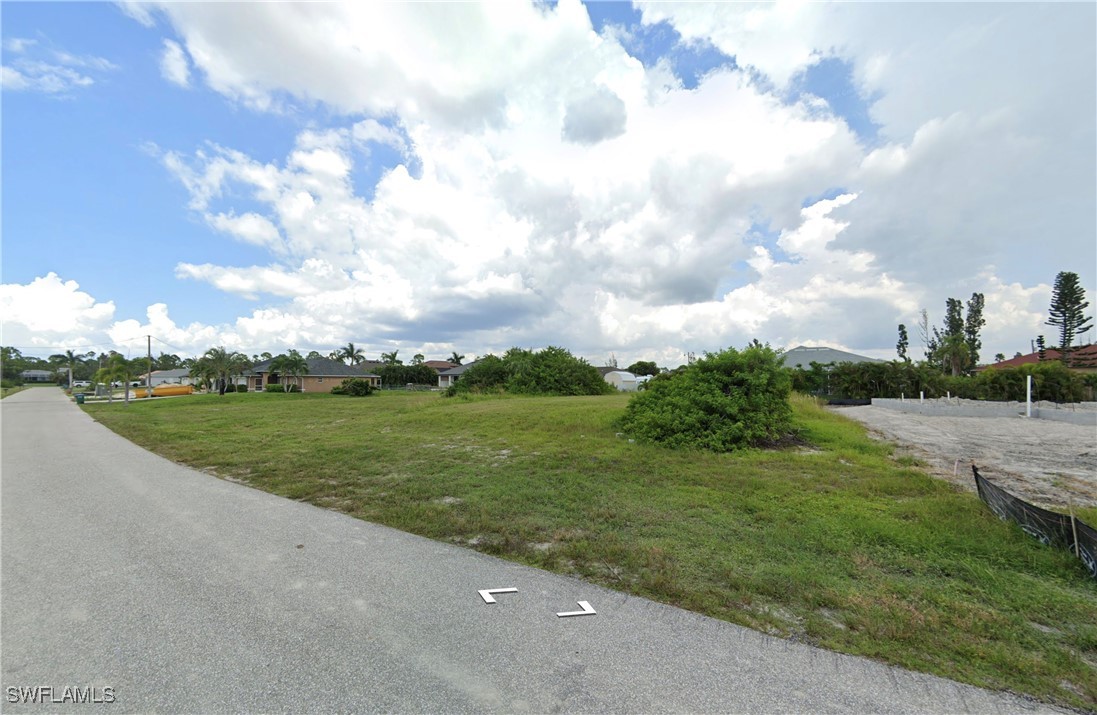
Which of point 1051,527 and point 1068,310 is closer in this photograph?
point 1051,527

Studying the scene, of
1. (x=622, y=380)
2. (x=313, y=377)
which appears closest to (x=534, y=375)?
(x=622, y=380)

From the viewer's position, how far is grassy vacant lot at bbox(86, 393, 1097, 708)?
2814 millimetres

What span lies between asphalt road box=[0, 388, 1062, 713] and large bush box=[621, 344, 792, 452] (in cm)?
707

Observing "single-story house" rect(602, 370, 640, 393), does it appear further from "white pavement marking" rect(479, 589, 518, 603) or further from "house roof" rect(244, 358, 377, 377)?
"white pavement marking" rect(479, 589, 518, 603)

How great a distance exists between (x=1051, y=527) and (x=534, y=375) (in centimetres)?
2751

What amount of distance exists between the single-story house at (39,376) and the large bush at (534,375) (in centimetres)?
12139

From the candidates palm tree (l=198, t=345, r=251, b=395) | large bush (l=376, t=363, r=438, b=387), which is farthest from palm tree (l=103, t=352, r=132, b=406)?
large bush (l=376, t=363, r=438, b=387)

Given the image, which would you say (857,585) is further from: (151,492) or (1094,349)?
(1094,349)

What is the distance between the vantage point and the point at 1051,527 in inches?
164

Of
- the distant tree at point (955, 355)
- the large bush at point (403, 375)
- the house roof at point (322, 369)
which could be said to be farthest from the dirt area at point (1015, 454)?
the large bush at point (403, 375)

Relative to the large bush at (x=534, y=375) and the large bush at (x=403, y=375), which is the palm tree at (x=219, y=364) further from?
the large bush at (x=534, y=375)

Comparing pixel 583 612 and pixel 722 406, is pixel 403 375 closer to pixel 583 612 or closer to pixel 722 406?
pixel 722 406

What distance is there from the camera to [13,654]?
2561 millimetres

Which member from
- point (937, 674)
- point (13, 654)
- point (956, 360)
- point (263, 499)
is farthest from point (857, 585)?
point (956, 360)
